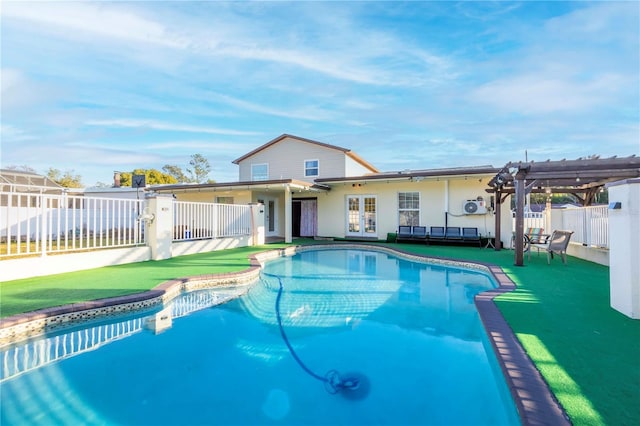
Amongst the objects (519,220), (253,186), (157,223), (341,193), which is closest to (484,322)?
(519,220)

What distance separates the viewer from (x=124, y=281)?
5938 mm

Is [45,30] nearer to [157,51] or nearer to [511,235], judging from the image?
[157,51]

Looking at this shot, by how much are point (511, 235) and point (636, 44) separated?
711 centimetres

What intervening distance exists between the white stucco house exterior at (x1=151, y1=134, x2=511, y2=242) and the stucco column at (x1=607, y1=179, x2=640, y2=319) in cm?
863

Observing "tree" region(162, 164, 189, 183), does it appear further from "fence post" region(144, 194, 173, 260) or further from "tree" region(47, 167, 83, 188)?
"fence post" region(144, 194, 173, 260)

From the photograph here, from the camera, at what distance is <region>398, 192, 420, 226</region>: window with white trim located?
14.7 meters

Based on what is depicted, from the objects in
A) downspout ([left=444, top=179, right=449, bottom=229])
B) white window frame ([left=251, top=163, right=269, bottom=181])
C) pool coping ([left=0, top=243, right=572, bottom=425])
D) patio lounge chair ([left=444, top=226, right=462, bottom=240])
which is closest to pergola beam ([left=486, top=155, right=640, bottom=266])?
pool coping ([left=0, top=243, right=572, bottom=425])

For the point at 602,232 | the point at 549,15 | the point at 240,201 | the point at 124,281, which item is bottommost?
the point at 124,281

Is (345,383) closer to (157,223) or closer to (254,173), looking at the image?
(157,223)

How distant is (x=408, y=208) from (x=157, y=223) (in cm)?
1068

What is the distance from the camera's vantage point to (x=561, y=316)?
3971mm

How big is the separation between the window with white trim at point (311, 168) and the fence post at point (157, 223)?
30.4 ft

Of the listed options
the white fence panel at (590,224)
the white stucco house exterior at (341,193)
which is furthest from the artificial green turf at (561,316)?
the white stucco house exterior at (341,193)

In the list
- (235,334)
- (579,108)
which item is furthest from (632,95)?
(235,334)
